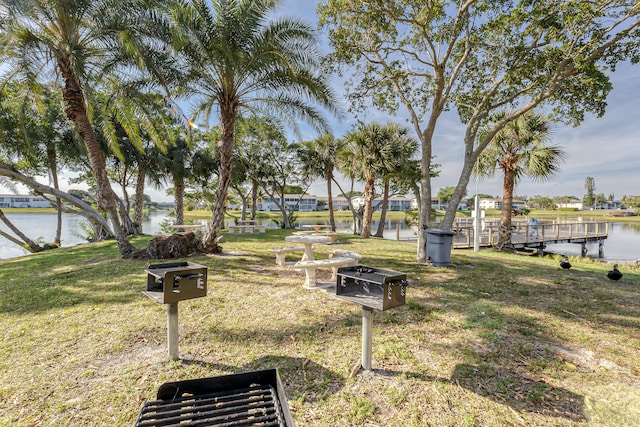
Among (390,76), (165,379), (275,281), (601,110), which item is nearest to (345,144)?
(390,76)

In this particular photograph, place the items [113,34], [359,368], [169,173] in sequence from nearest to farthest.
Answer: [359,368]
[113,34]
[169,173]

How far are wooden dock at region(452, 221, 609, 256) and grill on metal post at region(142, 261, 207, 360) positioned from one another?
14855 millimetres

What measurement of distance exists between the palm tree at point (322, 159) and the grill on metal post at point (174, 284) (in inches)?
642

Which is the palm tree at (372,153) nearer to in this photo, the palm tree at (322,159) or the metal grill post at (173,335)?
the palm tree at (322,159)

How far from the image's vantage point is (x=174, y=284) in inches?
98.2

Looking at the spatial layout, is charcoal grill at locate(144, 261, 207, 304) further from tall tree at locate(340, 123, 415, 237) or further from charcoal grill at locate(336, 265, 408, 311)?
tall tree at locate(340, 123, 415, 237)

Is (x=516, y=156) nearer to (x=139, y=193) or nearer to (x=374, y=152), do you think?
(x=374, y=152)

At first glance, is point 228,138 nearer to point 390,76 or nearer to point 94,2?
point 94,2

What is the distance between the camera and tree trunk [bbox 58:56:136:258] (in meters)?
7.49

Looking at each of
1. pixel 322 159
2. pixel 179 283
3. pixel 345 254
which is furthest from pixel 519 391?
pixel 322 159

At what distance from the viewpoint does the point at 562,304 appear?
470cm

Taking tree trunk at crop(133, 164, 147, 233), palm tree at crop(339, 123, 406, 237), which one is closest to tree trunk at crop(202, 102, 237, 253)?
palm tree at crop(339, 123, 406, 237)

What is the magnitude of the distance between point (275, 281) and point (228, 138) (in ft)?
15.7

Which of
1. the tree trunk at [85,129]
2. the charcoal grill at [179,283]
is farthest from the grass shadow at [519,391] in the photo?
the tree trunk at [85,129]
